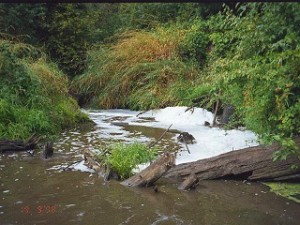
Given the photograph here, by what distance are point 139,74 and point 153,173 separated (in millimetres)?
9040

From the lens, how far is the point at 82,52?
16.5 metres

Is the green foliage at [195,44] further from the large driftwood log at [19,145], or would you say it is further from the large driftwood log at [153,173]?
the large driftwood log at [153,173]

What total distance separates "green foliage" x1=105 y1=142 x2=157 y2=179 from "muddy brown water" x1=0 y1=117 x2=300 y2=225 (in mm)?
289

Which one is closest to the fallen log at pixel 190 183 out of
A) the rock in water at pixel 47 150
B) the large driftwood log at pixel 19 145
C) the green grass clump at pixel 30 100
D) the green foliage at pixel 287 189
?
the green foliage at pixel 287 189

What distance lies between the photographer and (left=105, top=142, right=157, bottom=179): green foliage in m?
6.50

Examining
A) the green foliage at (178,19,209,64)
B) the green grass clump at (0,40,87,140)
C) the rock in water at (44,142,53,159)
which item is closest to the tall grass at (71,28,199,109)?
the green foliage at (178,19,209,64)

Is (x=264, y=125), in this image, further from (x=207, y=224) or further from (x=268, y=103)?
(x=207, y=224)

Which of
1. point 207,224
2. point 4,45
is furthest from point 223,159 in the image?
point 4,45

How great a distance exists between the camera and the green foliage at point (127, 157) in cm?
650

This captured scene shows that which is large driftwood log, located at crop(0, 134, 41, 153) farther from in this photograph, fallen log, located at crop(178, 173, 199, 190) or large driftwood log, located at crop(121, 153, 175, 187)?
fallen log, located at crop(178, 173, 199, 190)

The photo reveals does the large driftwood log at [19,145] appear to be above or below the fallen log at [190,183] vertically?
below

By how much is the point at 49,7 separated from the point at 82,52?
7.06ft

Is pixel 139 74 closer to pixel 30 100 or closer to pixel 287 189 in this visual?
pixel 30 100

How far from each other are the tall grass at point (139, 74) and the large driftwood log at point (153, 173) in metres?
7.08
